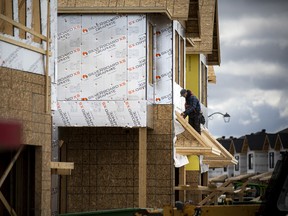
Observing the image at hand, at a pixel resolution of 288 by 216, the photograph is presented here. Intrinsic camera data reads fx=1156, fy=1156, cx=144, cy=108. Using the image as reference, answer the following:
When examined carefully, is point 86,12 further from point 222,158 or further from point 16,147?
point 222,158

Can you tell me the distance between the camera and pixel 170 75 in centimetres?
3562

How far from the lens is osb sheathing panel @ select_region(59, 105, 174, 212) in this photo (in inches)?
1372

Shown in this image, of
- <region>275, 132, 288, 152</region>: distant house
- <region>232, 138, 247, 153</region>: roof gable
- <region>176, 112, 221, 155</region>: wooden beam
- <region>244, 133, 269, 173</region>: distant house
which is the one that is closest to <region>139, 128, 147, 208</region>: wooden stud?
<region>176, 112, 221, 155</region>: wooden beam

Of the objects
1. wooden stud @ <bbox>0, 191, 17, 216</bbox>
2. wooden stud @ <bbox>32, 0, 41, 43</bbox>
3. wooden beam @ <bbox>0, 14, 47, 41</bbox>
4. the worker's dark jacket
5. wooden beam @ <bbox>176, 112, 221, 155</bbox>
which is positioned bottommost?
wooden stud @ <bbox>0, 191, 17, 216</bbox>

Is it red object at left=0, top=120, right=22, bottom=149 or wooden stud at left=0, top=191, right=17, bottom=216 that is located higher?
red object at left=0, top=120, right=22, bottom=149

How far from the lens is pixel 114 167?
115 ft

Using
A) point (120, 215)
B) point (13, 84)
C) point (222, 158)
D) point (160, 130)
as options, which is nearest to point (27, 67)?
point (13, 84)

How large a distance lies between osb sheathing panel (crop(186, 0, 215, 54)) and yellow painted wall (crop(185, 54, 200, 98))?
928 mm

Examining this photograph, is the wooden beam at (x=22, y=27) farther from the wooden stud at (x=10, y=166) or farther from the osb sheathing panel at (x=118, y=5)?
the osb sheathing panel at (x=118, y=5)

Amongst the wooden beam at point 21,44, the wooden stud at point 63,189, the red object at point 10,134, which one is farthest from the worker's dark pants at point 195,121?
the red object at point 10,134

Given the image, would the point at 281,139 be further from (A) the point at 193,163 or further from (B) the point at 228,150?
(A) the point at 193,163

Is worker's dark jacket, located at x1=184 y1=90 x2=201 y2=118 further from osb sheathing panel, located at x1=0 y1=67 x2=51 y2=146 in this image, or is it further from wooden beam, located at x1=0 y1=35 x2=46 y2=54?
wooden beam, located at x1=0 y1=35 x2=46 y2=54

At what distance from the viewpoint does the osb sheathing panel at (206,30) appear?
4506 centimetres

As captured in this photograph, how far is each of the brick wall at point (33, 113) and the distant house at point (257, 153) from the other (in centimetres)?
10370
